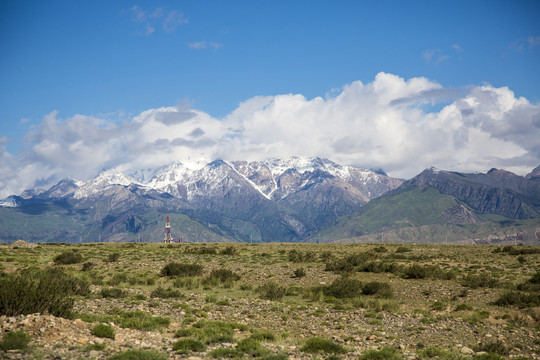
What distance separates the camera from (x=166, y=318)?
22.0m

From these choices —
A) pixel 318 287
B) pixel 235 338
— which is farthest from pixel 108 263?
pixel 235 338

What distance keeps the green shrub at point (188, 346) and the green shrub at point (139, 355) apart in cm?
143

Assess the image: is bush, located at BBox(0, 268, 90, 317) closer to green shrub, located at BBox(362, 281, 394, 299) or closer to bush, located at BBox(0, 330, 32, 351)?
bush, located at BBox(0, 330, 32, 351)

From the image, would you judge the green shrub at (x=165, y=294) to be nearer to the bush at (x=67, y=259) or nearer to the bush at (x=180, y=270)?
the bush at (x=180, y=270)

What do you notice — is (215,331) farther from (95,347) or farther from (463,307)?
(463,307)

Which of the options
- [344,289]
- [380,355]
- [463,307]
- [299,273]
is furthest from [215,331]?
[299,273]

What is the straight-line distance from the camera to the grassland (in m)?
16.7

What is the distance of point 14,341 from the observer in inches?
571

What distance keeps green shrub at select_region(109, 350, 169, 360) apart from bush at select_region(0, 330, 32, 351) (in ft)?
10.8

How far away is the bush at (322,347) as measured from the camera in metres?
17.6

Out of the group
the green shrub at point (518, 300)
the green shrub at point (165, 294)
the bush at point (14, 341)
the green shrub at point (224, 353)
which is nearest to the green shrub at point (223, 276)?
the green shrub at point (165, 294)

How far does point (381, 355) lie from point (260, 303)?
13435 millimetres

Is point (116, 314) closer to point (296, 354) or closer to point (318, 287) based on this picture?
point (296, 354)

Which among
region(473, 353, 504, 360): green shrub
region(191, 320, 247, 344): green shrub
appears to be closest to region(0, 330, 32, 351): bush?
region(191, 320, 247, 344): green shrub
